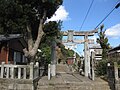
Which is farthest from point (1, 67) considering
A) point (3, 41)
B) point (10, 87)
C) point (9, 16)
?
point (3, 41)

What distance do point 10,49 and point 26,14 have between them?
23.5 feet

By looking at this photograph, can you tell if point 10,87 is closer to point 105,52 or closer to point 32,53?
point 32,53

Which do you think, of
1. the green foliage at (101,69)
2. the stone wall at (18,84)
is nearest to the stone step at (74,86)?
the stone wall at (18,84)

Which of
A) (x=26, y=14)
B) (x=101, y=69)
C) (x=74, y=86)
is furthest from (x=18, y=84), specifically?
(x=101, y=69)

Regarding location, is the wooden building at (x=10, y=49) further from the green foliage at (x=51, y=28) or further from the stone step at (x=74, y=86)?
the stone step at (x=74, y=86)

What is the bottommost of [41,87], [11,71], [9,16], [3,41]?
[41,87]

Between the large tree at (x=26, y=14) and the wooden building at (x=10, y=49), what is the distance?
4.00m

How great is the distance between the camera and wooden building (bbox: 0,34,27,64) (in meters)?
17.9

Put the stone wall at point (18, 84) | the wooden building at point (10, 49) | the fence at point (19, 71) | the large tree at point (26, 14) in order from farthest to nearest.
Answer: the wooden building at point (10, 49) → the large tree at point (26, 14) → the fence at point (19, 71) → the stone wall at point (18, 84)

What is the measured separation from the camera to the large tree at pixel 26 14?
493 inches

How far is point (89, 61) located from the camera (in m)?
→ 17.3

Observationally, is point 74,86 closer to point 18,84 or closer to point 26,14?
point 18,84

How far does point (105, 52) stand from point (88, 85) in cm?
1448

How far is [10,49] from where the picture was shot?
19.1 meters
